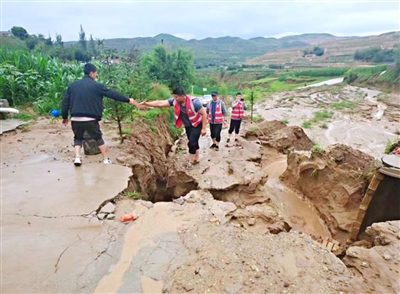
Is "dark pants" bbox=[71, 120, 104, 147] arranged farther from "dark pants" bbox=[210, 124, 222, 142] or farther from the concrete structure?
the concrete structure

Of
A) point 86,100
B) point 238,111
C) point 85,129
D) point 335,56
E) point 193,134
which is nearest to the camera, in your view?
point 86,100

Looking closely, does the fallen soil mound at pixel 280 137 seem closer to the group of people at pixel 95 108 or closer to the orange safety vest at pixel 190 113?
the group of people at pixel 95 108

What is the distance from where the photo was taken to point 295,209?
7.33 metres

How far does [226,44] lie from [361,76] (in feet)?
485

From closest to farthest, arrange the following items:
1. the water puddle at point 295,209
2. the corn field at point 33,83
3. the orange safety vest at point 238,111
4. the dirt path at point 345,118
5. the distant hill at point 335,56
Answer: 1. the water puddle at point 295,209
2. the orange safety vest at point 238,111
3. the corn field at point 33,83
4. the dirt path at point 345,118
5. the distant hill at point 335,56

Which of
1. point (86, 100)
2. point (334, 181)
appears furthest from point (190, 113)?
point (334, 181)

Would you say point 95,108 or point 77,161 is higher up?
point 95,108

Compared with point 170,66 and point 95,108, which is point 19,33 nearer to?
point 170,66

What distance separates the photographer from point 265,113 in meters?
26.8

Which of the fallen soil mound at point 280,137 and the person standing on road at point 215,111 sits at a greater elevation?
the person standing on road at point 215,111

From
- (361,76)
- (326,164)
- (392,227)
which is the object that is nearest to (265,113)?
(326,164)

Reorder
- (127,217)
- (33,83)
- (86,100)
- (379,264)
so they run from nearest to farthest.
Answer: (379,264)
(127,217)
(86,100)
(33,83)

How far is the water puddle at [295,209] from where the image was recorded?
21.7 ft

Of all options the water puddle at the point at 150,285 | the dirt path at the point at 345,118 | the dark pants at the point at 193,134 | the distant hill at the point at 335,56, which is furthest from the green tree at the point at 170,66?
the distant hill at the point at 335,56
